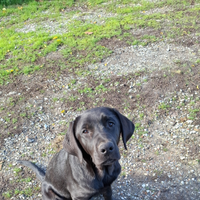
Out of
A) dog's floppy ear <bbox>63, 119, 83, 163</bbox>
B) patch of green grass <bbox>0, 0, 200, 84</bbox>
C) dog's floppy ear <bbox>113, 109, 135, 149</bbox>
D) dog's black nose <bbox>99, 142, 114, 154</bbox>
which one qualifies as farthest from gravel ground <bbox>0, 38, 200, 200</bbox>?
dog's black nose <bbox>99, 142, 114, 154</bbox>

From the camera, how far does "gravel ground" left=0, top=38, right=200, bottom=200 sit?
423 centimetres

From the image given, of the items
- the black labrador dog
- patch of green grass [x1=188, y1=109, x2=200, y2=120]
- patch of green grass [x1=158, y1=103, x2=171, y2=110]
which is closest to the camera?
the black labrador dog

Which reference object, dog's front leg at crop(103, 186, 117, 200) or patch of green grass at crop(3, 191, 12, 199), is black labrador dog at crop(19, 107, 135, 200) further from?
patch of green grass at crop(3, 191, 12, 199)

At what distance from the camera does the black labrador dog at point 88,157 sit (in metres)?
3.04

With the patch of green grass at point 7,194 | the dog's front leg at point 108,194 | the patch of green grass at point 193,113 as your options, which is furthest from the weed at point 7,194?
the patch of green grass at point 193,113

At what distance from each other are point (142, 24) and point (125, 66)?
229 cm

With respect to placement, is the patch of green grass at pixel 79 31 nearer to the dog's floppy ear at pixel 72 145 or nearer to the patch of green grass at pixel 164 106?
the patch of green grass at pixel 164 106

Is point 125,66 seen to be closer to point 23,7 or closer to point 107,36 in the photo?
point 107,36

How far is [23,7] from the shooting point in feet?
34.2

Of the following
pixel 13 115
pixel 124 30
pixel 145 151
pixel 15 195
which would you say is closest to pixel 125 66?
pixel 124 30

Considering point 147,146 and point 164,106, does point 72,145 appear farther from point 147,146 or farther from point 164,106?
point 164,106

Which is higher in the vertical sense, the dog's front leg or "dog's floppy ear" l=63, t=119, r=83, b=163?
"dog's floppy ear" l=63, t=119, r=83, b=163

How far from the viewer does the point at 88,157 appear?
133 inches

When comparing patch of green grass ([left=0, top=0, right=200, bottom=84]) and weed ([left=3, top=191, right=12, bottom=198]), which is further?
patch of green grass ([left=0, top=0, right=200, bottom=84])
